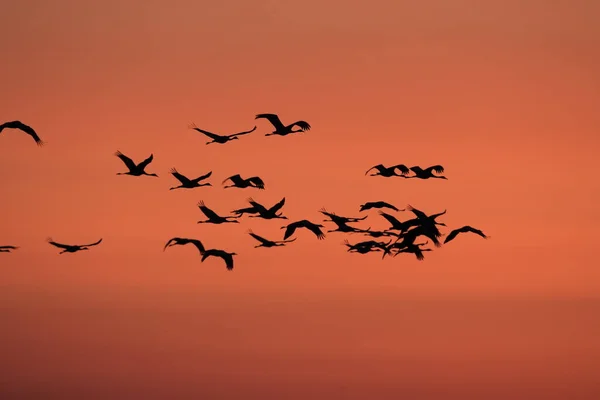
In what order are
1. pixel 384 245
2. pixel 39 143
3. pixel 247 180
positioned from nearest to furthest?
pixel 39 143 < pixel 247 180 < pixel 384 245

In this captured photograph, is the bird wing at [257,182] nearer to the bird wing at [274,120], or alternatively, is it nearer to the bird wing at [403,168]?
the bird wing at [274,120]

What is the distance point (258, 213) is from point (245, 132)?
609cm

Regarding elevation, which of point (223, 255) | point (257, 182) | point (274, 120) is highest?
point (274, 120)

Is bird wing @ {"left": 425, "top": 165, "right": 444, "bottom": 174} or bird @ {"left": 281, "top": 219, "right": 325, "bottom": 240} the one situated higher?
bird wing @ {"left": 425, "top": 165, "right": 444, "bottom": 174}

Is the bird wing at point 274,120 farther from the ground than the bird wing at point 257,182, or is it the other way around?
the bird wing at point 274,120

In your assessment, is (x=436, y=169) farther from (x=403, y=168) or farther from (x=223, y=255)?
(x=223, y=255)

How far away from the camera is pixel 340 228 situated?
342 feet

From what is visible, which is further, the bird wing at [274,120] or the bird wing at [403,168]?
the bird wing at [403,168]

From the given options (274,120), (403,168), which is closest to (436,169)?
(403,168)

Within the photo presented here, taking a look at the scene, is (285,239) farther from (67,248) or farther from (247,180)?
(67,248)

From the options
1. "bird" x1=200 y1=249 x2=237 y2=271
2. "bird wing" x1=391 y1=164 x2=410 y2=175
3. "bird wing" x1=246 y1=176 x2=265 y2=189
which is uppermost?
"bird wing" x1=391 y1=164 x2=410 y2=175

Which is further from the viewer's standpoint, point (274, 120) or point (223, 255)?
point (274, 120)

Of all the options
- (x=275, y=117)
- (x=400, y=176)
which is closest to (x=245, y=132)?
(x=275, y=117)

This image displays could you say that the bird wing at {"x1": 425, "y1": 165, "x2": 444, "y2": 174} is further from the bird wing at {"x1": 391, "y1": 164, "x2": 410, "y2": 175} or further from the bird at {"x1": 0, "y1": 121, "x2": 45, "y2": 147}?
the bird at {"x1": 0, "y1": 121, "x2": 45, "y2": 147}
